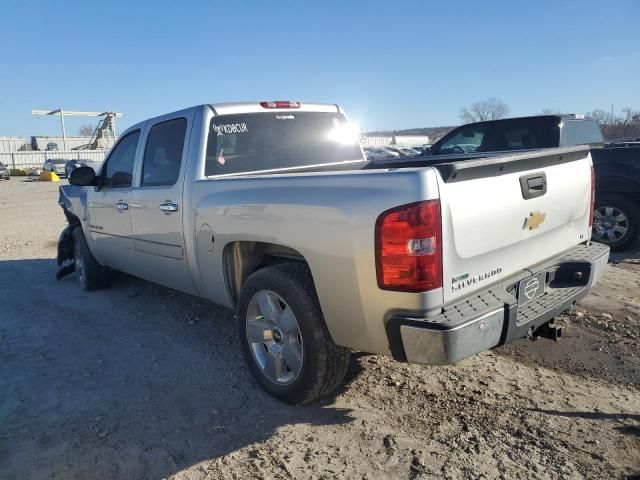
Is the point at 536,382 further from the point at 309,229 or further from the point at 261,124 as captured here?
the point at 261,124

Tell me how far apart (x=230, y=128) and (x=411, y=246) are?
2.21m

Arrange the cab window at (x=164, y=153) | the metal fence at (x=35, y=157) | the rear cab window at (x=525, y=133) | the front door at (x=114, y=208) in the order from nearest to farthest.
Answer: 1. the cab window at (x=164, y=153)
2. the front door at (x=114, y=208)
3. the rear cab window at (x=525, y=133)
4. the metal fence at (x=35, y=157)

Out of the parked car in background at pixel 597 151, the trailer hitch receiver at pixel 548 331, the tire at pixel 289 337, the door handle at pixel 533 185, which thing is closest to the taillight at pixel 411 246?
the tire at pixel 289 337

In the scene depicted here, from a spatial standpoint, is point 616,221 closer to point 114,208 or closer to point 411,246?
point 411,246

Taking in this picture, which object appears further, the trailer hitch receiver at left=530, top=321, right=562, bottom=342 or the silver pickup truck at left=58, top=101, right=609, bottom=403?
the trailer hitch receiver at left=530, top=321, right=562, bottom=342

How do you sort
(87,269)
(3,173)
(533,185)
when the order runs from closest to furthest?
(533,185) → (87,269) → (3,173)

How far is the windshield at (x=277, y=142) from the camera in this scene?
4086 millimetres

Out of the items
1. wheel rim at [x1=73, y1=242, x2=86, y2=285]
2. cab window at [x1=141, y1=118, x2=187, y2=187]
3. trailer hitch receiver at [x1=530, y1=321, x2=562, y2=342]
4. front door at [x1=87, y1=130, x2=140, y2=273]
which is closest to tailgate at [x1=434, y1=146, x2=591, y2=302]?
trailer hitch receiver at [x1=530, y1=321, x2=562, y2=342]

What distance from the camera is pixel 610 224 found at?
23.7 ft

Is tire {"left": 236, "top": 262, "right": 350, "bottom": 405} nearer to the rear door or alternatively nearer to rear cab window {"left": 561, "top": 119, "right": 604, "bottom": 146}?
the rear door

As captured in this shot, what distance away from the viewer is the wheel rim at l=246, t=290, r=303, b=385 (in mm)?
3262

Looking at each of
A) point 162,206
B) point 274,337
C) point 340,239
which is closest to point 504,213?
point 340,239

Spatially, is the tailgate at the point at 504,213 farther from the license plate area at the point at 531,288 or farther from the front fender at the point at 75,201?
the front fender at the point at 75,201

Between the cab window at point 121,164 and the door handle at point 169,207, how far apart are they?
0.93 meters
